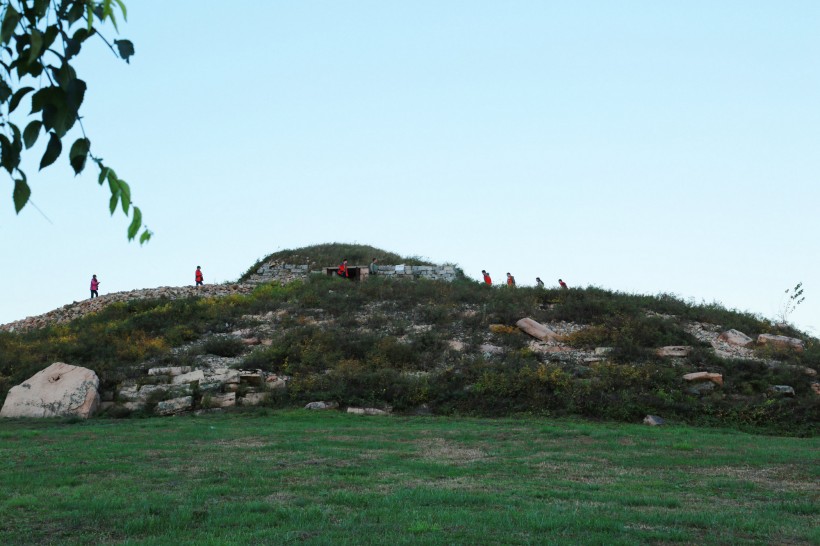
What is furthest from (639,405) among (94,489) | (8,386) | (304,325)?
(8,386)

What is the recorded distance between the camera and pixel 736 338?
30.4m

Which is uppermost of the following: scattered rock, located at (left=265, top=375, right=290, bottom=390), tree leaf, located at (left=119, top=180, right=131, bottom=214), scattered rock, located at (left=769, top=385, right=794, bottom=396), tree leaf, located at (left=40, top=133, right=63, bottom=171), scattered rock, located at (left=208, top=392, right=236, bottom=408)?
tree leaf, located at (left=40, top=133, right=63, bottom=171)

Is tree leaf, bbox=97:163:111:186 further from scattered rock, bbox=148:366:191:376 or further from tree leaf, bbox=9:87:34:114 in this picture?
scattered rock, bbox=148:366:191:376

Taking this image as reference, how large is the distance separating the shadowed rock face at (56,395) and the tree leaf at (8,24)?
21.7 metres

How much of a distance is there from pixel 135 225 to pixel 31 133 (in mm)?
587

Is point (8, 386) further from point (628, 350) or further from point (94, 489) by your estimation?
point (628, 350)

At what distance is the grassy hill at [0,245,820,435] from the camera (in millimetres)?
23828

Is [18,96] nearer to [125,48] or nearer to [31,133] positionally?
[31,133]

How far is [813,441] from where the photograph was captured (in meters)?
19.2

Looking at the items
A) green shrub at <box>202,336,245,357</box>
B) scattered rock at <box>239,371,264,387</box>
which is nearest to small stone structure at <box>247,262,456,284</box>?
green shrub at <box>202,336,245,357</box>

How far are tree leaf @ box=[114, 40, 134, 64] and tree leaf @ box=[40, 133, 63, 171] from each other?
486mm

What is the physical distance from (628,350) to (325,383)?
1026 centimetres

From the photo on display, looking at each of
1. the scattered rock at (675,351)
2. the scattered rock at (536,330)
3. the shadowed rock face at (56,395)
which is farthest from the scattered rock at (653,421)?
the shadowed rock face at (56,395)

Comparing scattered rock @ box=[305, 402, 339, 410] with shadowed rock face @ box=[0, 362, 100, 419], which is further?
scattered rock @ box=[305, 402, 339, 410]
